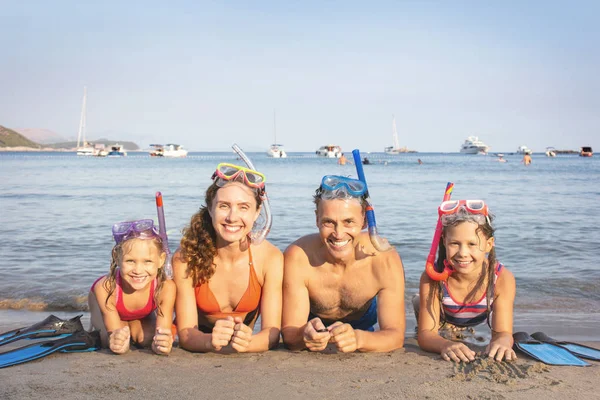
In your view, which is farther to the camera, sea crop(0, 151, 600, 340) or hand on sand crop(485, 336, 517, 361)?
sea crop(0, 151, 600, 340)

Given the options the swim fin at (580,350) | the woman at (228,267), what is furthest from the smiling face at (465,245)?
the woman at (228,267)

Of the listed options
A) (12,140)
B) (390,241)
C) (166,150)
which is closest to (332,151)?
(166,150)

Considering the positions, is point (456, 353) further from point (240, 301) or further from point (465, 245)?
point (240, 301)

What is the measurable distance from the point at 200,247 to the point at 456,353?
2013 millimetres

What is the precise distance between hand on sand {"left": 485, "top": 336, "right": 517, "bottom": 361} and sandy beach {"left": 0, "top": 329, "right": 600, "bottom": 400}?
0.22ft

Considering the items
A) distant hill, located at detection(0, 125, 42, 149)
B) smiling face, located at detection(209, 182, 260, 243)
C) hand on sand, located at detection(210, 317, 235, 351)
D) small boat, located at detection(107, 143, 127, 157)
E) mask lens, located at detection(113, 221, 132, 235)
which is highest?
distant hill, located at detection(0, 125, 42, 149)

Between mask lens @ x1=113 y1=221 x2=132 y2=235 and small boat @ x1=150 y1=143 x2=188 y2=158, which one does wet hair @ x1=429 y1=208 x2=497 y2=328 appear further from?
small boat @ x1=150 y1=143 x2=188 y2=158

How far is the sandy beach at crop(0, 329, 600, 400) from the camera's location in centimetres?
327

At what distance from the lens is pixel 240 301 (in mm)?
4336

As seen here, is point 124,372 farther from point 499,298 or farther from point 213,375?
point 499,298

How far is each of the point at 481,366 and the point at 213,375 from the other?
69.5 inches

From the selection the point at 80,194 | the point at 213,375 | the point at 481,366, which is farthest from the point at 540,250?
the point at 80,194

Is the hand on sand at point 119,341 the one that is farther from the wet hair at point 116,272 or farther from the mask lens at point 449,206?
the mask lens at point 449,206

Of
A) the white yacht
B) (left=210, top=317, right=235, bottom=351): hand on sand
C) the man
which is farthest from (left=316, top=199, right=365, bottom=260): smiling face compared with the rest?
the white yacht
